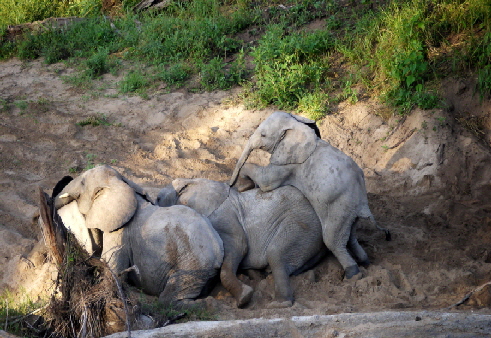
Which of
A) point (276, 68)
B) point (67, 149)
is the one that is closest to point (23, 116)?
point (67, 149)

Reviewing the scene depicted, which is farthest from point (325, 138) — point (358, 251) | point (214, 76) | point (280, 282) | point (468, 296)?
point (468, 296)

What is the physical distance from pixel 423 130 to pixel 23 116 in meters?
4.86

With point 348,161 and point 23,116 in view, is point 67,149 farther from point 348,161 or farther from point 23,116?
point 348,161

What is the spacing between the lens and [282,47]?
8406mm

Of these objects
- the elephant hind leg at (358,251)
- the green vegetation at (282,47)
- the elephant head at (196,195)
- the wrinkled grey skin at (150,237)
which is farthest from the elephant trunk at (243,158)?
the green vegetation at (282,47)

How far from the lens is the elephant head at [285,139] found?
17.8 feet

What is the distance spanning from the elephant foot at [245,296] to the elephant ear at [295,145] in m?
1.19

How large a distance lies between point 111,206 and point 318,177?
170cm

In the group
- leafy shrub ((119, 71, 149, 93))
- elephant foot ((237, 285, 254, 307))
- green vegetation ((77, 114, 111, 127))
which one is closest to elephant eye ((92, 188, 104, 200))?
elephant foot ((237, 285, 254, 307))

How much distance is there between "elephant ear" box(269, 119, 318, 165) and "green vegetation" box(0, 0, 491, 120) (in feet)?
7.61

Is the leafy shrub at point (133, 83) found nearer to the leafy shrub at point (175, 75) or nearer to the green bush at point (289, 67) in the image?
the leafy shrub at point (175, 75)

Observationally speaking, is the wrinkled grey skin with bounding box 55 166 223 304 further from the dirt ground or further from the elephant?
the elephant

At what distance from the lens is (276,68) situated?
27.4 feet

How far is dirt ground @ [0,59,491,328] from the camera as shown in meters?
4.99
